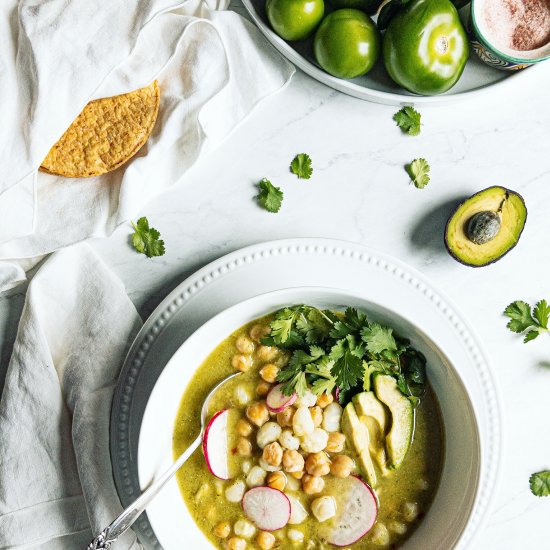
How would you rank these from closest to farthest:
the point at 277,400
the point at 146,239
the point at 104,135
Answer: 1. the point at 277,400
2. the point at 104,135
3. the point at 146,239

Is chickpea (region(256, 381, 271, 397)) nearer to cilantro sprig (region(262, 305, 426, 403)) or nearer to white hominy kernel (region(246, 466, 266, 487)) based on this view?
cilantro sprig (region(262, 305, 426, 403))

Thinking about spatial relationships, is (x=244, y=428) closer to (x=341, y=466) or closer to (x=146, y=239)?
(x=341, y=466)

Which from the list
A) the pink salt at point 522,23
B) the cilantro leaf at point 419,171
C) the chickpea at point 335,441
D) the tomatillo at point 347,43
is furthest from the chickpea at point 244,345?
the pink salt at point 522,23

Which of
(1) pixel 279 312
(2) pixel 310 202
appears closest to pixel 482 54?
(2) pixel 310 202

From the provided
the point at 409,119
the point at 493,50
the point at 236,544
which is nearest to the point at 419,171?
the point at 409,119

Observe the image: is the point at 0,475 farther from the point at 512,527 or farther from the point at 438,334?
the point at 512,527

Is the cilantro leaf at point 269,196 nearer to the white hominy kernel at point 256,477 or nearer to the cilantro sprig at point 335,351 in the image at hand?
the cilantro sprig at point 335,351
